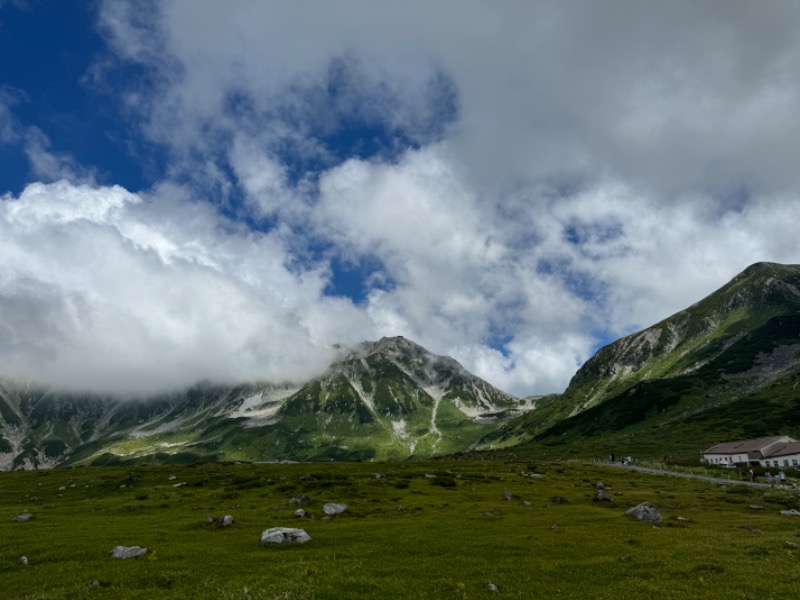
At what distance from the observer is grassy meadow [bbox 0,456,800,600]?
26.5m

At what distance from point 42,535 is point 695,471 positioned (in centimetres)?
12910

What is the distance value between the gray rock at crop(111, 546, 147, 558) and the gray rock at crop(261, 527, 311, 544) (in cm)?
855

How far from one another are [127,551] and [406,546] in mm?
20418

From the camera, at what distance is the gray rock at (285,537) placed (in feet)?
→ 121

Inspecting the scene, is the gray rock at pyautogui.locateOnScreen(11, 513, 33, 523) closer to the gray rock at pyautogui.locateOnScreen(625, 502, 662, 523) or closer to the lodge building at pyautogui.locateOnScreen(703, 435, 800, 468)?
the gray rock at pyautogui.locateOnScreen(625, 502, 662, 523)

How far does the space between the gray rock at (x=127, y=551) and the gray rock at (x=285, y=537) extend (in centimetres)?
855

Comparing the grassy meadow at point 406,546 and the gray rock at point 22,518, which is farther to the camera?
the gray rock at point 22,518

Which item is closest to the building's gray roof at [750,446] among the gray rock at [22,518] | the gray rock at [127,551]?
the gray rock at [127,551]

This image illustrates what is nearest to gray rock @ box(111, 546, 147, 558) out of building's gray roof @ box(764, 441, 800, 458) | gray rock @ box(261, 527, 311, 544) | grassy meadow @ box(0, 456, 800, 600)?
grassy meadow @ box(0, 456, 800, 600)

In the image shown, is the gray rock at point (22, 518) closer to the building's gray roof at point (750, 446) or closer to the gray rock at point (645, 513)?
the gray rock at point (645, 513)

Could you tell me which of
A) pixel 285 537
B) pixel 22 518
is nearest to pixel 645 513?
pixel 285 537

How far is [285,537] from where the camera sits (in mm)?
37469

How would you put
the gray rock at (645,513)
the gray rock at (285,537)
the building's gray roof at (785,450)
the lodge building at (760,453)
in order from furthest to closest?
the lodge building at (760,453) < the building's gray roof at (785,450) < the gray rock at (645,513) < the gray rock at (285,537)

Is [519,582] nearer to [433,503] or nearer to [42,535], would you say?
[433,503]
